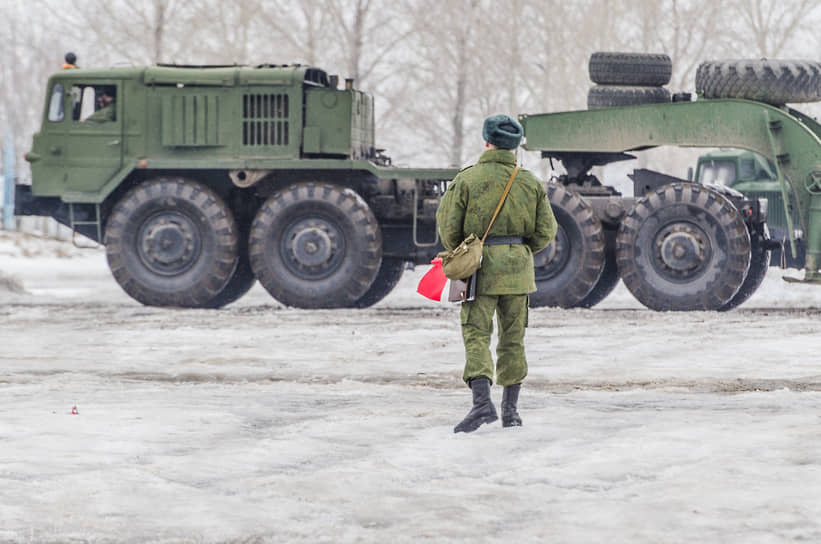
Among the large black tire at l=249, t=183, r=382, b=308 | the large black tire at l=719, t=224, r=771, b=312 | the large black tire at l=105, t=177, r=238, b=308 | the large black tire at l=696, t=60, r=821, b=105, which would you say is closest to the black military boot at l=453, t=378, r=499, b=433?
the large black tire at l=249, t=183, r=382, b=308

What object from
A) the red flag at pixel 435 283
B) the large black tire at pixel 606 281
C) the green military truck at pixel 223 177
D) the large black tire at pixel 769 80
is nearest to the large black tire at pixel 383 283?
the green military truck at pixel 223 177

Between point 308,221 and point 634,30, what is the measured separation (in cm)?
2547

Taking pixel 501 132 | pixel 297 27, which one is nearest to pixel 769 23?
pixel 297 27

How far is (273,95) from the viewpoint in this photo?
54.2 feet

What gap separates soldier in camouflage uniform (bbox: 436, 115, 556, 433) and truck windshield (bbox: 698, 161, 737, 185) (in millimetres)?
12900

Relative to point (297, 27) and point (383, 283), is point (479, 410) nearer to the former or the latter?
point (383, 283)

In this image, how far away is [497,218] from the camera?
7.74m

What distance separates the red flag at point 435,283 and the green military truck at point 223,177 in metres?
8.22

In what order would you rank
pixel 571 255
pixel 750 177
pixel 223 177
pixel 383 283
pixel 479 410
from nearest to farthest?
1. pixel 479 410
2. pixel 571 255
3. pixel 223 177
4. pixel 383 283
5. pixel 750 177

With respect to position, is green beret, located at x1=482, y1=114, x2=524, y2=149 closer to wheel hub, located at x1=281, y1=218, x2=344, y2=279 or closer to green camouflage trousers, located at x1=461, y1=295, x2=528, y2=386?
green camouflage trousers, located at x1=461, y1=295, x2=528, y2=386

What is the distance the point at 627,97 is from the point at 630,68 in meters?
0.38

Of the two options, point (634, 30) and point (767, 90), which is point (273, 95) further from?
point (634, 30)

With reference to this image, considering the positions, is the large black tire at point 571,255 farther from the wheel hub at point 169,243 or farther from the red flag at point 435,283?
the red flag at point 435,283

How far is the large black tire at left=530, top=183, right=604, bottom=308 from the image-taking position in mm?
15711
